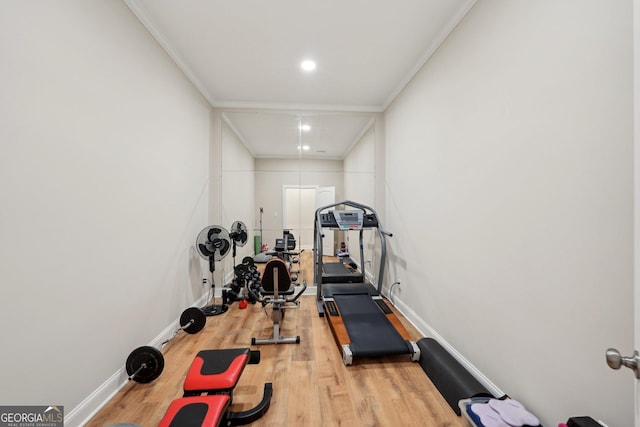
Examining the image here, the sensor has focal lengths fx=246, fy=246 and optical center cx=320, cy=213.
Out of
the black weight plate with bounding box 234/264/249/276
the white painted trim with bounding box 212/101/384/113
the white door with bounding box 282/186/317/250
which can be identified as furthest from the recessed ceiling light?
the black weight plate with bounding box 234/264/249/276

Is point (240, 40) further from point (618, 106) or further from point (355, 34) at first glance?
point (618, 106)

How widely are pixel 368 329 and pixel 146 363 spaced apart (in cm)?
191

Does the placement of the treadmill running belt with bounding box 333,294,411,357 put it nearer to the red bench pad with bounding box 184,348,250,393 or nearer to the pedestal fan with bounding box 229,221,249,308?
the red bench pad with bounding box 184,348,250,393

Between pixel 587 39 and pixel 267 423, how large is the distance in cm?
272

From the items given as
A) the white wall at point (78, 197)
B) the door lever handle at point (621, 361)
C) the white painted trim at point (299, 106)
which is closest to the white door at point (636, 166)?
the door lever handle at point (621, 361)

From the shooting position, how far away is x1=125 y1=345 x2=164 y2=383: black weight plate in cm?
187

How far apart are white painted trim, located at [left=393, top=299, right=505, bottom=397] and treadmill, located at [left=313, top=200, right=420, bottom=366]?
25cm

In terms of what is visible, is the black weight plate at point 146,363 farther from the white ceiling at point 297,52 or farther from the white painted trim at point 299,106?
the white painted trim at point 299,106

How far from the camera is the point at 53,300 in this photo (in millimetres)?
1361

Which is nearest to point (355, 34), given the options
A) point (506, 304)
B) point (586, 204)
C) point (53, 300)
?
point (586, 204)

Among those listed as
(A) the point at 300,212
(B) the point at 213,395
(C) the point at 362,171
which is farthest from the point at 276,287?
(C) the point at 362,171

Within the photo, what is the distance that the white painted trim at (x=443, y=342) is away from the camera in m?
1.74

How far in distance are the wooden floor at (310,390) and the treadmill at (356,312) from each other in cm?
14

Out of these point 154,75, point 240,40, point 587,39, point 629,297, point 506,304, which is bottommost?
point 506,304
